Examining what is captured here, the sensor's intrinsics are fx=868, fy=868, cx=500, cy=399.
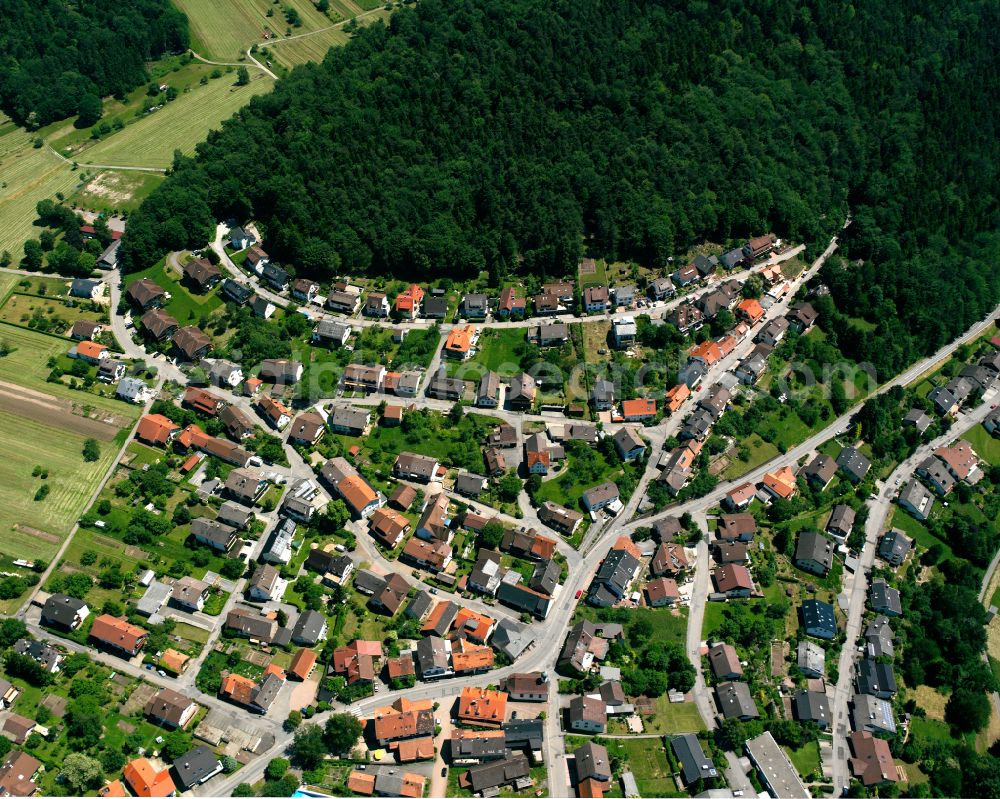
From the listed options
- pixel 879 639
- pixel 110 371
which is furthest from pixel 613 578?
pixel 110 371

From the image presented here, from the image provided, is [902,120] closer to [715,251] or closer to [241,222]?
[715,251]

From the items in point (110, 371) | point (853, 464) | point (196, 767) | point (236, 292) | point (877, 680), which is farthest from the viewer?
point (236, 292)

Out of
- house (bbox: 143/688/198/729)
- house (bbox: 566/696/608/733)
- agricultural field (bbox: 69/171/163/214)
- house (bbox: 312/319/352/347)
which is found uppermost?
agricultural field (bbox: 69/171/163/214)

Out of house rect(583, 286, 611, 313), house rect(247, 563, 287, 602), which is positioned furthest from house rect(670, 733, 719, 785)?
house rect(583, 286, 611, 313)

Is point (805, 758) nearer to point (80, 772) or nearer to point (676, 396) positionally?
point (676, 396)

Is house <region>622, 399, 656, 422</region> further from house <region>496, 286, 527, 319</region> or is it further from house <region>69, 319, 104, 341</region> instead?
house <region>69, 319, 104, 341</region>

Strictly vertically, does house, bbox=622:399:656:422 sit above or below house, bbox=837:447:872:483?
above

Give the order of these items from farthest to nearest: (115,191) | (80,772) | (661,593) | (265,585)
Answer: (115,191)
(661,593)
(265,585)
(80,772)

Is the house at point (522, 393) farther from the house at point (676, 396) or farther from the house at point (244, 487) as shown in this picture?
the house at point (244, 487)

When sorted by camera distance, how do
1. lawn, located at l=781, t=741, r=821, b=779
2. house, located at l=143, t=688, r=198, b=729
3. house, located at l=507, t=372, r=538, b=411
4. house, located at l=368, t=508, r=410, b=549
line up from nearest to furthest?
house, located at l=143, t=688, r=198, b=729 < lawn, located at l=781, t=741, r=821, b=779 < house, located at l=368, t=508, r=410, b=549 < house, located at l=507, t=372, r=538, b=411
